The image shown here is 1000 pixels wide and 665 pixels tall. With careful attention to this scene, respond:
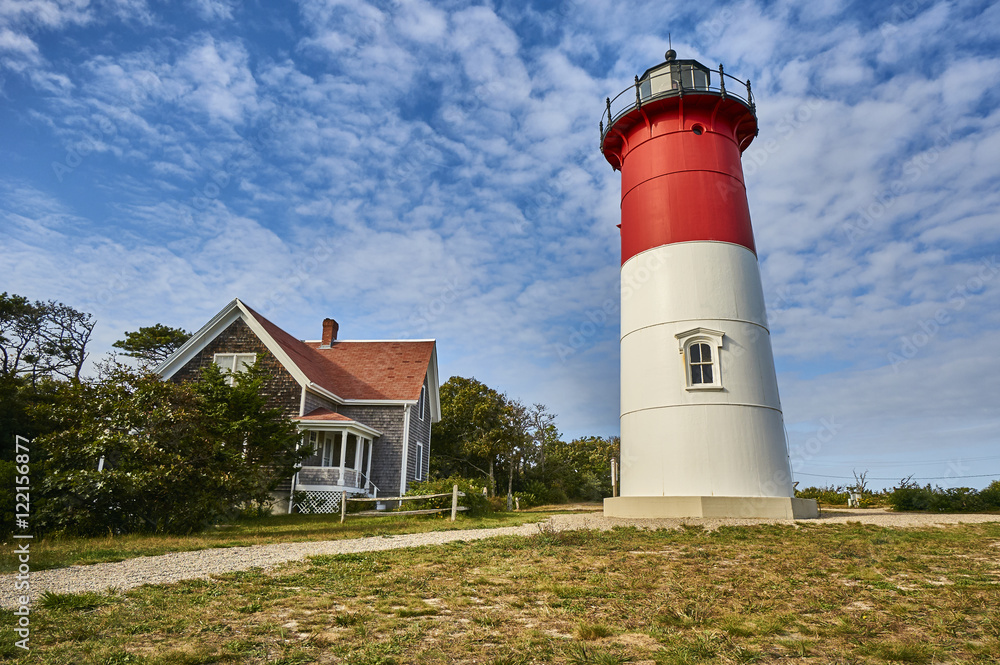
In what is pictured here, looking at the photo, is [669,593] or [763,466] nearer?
[669,593]

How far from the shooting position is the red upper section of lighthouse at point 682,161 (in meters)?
14.3

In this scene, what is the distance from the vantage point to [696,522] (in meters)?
11.3

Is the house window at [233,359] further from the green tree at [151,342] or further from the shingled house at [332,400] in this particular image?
the green tree at [151,342]

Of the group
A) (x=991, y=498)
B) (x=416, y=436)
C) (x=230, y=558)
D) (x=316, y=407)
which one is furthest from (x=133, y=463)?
(x=991, y=498)

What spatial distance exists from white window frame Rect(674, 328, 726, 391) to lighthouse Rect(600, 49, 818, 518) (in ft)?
0.08

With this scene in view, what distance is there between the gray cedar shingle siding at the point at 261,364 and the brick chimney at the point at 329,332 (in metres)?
5.58

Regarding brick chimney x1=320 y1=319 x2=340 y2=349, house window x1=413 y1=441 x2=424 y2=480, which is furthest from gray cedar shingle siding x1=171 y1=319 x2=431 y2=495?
brick chimney x1=320 y1=319 x2=340 y2=349

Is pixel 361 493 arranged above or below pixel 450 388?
below

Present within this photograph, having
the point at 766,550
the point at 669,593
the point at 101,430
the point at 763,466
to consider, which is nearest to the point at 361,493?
the point at 101,430

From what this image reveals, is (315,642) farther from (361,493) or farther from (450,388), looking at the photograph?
(450,388)

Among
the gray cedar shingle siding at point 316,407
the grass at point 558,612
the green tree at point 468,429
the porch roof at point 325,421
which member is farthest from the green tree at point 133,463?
the green tree at point 468,429

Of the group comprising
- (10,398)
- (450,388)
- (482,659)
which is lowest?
(482,659)

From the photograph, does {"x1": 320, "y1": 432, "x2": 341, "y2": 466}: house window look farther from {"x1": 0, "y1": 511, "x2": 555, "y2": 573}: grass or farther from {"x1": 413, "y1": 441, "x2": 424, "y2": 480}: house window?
{"x1": 0, "y1": 511, "x2": 555, "y2": 573}: grass

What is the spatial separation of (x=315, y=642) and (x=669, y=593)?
2992mm
